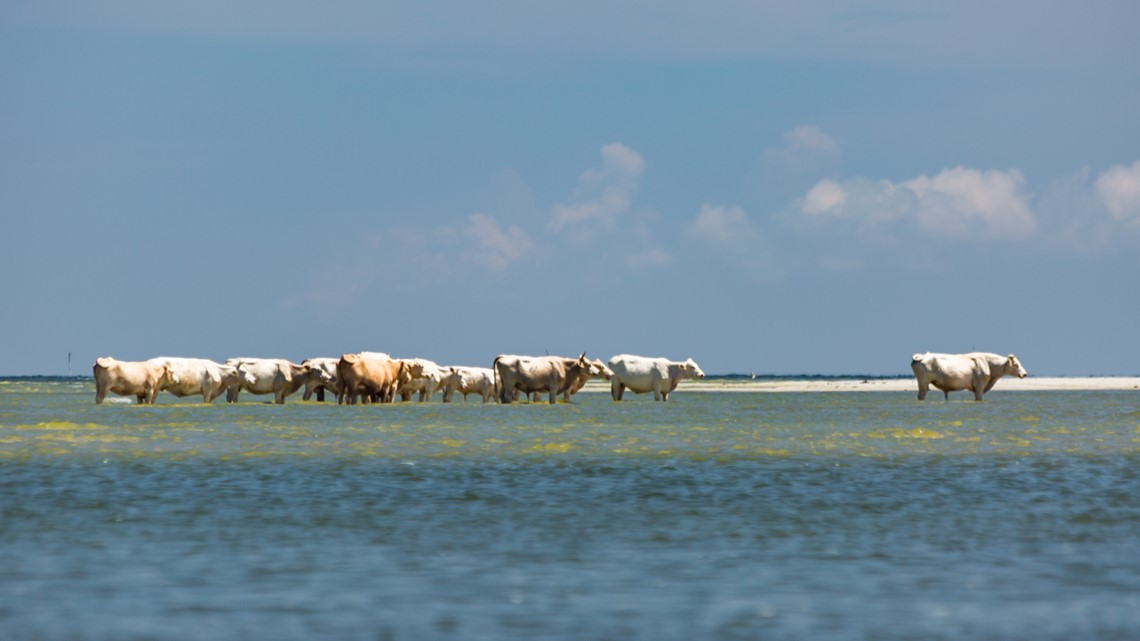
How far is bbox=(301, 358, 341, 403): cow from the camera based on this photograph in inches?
2542

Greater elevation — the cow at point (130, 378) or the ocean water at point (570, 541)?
the cow at point (130, 378)

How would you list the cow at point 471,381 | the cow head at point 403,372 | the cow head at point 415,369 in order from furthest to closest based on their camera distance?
the cow at point 471,381 < the cow head at point 415,369 < the cow head at point 403,372

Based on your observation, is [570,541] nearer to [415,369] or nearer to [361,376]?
[361,376]

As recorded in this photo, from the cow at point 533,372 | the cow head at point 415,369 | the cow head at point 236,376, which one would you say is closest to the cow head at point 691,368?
the cow at point 533,372

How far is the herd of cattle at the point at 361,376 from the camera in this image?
59.5 meters

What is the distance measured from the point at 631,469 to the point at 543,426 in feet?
48.8

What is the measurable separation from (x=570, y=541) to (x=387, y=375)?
48360 millimetres

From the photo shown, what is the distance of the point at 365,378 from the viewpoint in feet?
198

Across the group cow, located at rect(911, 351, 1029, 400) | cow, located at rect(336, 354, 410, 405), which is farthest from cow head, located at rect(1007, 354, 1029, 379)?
cow, located at rect(336, 354, 410, 405)

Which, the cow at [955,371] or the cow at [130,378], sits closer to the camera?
the cow at [130,378]

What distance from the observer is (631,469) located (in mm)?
22812

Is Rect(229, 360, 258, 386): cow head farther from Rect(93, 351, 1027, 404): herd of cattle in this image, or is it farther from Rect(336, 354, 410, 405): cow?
Rect(336, 354, 410, 405): cow

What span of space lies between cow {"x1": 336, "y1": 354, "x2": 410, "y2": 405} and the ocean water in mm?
30704

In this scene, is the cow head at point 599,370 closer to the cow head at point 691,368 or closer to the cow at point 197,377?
the cow head at point 691,368
